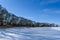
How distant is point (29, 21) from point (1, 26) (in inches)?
73.0

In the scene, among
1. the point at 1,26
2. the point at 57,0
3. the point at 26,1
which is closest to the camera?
the point at 57,0

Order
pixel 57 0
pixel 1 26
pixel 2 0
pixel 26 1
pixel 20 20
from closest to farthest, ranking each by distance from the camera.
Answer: pixel 57 0
pixel 26 1
pixel 2 0
pixel 20 20
pixel 1 26

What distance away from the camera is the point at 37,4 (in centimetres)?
459

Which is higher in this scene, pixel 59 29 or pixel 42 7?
pixel 42 7

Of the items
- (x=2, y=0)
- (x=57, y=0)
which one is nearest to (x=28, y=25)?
(x=2, y=0)

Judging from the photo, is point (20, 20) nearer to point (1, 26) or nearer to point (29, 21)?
point (29, 21)

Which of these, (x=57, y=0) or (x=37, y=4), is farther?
(x=37, y=4)

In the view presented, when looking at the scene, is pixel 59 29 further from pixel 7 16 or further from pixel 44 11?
pixel 7 16

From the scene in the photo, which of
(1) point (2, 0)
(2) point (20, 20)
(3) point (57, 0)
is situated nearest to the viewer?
(3) point (57, 0)

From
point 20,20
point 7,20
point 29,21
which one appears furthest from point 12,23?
point 29,21

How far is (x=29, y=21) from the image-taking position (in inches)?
211

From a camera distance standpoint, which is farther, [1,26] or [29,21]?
[1,26]

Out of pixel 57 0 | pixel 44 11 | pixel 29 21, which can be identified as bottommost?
pixel 29 21

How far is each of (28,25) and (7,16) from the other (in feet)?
4.89
